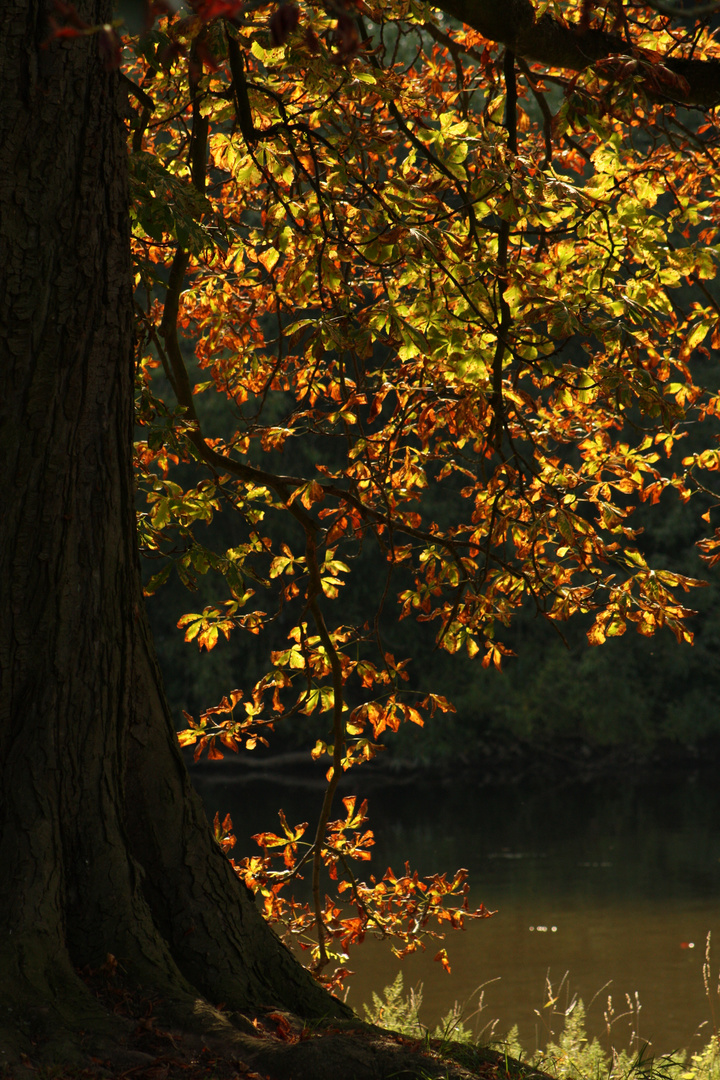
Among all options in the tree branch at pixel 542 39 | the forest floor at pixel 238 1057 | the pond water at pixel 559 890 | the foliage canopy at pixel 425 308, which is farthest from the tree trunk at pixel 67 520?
the pond water at pixel 559 890

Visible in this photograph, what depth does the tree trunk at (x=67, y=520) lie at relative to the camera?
8.23 feet

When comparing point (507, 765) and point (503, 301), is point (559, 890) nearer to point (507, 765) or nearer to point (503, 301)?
point (507, 765)

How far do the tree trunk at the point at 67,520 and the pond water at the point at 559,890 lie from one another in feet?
11.3

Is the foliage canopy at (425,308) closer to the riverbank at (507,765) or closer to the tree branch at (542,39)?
the tree branch at (542,39)

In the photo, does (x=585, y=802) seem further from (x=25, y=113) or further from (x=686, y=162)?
(x=25, y=113)

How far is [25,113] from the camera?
8.27 ft

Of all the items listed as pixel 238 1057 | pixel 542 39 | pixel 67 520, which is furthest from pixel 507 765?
pixel 67 520

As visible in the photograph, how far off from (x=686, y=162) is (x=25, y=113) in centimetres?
333

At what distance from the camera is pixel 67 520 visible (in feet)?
8.43

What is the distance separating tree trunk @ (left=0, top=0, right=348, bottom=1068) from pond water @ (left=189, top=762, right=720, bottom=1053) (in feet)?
11.3

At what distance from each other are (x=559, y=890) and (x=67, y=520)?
9.84 meters

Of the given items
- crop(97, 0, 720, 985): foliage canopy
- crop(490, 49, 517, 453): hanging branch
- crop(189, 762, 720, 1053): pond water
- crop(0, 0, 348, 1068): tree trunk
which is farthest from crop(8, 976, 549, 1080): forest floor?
crop(189, 762, 720, 1053): pond water

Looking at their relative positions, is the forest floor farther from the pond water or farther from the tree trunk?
the pond water

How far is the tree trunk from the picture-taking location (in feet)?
8.23
